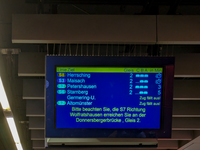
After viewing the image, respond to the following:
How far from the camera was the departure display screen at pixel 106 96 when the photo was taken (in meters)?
1.90

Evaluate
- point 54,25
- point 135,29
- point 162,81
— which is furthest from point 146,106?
point 54,25

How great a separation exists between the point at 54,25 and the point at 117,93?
0.98m

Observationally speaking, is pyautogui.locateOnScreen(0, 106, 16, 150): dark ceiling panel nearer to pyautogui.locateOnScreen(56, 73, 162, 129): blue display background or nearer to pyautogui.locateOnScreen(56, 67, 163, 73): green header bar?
pyautogui.locateOnScreen(56, 73, 162, 129): blue display background

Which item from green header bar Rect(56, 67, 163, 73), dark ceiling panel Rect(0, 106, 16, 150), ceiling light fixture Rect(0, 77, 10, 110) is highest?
green header bar Rect(56, 67, 163, 73)

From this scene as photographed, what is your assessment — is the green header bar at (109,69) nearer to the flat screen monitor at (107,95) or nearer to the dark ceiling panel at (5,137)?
the flat screen monitor at (107,95)

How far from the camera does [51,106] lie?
6.28 ft

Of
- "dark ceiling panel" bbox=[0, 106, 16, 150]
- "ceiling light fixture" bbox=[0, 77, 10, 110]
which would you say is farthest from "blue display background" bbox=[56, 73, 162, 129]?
"dark ceiling panel" bbox=[0, 106, 16, 150]

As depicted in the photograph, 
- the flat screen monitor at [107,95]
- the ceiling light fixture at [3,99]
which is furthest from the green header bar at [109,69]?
the ceiling light fixture at [3,99]

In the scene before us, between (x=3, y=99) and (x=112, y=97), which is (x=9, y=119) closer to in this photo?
(x=3, y=99)

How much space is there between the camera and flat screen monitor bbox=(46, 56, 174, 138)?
6.23ft

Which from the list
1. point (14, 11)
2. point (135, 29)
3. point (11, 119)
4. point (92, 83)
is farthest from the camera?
point (11, 119)

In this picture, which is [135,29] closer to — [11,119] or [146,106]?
[146,106]

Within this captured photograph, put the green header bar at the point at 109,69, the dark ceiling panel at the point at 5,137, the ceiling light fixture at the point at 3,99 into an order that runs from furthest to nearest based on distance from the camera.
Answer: the dark ceiling panel at the point at 5,137 < the ceiling light fixture at the point at 3,99 < the green header bar at the point at 109,69

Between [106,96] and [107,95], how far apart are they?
14 millimetres
